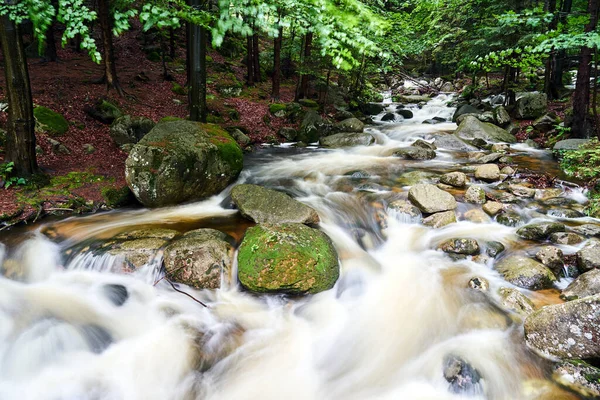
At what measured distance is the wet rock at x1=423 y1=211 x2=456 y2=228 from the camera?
6.65 m

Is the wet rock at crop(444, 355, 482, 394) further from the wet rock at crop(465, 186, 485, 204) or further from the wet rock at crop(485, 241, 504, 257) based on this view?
the wet rock at crop(465, 186, 485, 204)

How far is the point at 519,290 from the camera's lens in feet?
15.8

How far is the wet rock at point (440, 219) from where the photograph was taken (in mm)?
6648

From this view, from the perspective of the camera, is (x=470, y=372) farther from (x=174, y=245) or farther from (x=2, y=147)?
(x=2, y=147)

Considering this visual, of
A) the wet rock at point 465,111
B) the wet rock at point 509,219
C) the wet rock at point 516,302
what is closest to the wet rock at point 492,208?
the wet rock at point 509,219

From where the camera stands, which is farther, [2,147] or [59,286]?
[2,147]

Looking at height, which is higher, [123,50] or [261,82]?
[123,50]

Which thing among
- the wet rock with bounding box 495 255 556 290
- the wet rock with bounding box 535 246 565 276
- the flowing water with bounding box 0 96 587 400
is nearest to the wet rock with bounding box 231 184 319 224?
the flowing water with bounding box 0 96 587 400

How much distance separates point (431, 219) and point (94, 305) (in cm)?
611

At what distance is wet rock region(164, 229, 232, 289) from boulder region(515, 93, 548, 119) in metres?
14.9

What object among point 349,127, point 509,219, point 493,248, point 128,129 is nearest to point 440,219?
point 493,248

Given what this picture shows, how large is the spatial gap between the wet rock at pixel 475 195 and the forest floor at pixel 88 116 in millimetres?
7807

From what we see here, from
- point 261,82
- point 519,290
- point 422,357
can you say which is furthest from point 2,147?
point 261,82

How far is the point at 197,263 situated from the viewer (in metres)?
4.99
